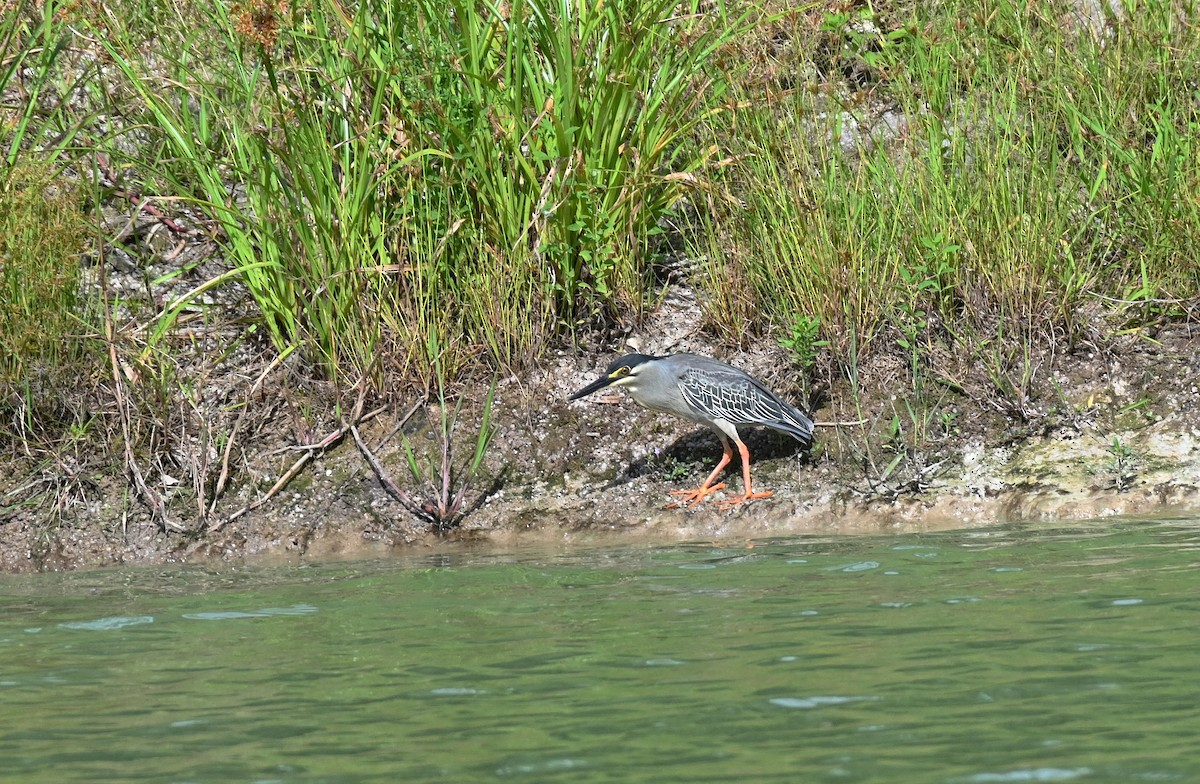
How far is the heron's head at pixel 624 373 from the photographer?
6.96m

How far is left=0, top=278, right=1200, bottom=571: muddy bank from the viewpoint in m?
6.71

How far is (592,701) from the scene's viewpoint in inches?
149

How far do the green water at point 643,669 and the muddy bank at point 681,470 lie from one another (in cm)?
75

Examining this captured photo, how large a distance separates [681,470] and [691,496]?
256 millimetres

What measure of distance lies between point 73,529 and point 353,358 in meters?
1.48

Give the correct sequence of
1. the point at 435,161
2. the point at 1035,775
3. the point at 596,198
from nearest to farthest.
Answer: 1. the point at 1035,775
2. the point at 596,198
3. the point at 435,161

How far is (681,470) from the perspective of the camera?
7188 millimetres

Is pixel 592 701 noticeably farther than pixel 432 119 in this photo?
No

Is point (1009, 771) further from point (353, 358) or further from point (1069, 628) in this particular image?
point (353, 358)

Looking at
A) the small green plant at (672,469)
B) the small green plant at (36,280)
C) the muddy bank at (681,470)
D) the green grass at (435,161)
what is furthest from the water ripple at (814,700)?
the small green plant at (36,280)

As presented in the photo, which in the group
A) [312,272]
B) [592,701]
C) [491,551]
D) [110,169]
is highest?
[110,169]

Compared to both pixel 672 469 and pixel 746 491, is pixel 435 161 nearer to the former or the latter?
pixel 672 469

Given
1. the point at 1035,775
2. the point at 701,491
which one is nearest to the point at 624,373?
the point at 701,491

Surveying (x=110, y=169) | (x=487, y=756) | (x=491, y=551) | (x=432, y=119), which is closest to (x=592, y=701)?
(x=487, y=756)
